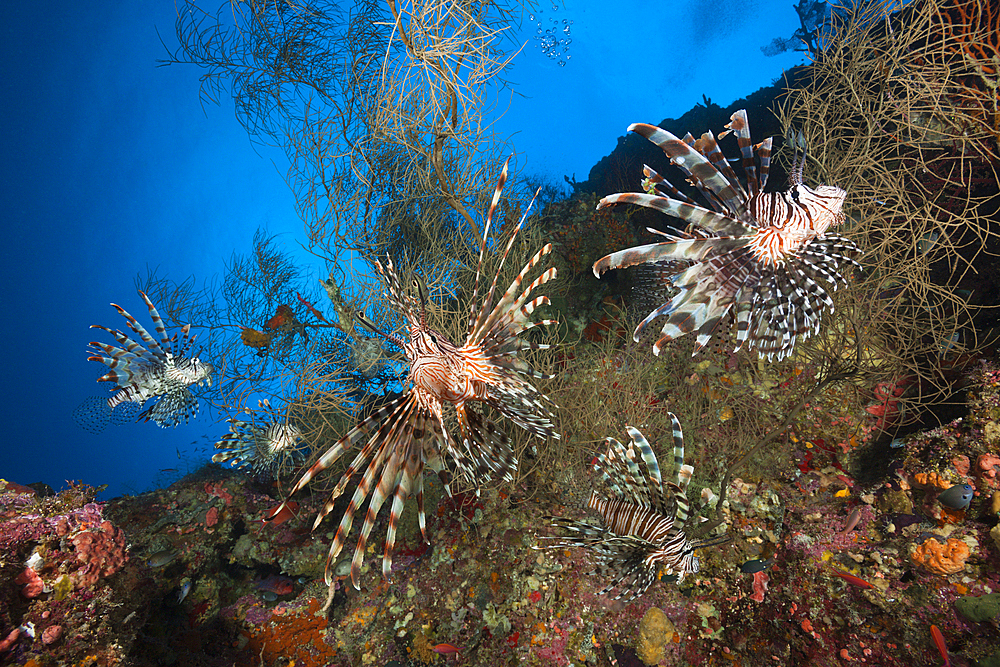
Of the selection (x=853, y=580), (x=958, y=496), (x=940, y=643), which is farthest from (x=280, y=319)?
(x=958, y=496)

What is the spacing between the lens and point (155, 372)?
5.61m

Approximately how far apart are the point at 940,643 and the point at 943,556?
0.60 meters

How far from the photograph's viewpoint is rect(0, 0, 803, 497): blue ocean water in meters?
28.8

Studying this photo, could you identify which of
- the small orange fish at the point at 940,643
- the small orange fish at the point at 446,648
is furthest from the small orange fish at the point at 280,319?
the small orange fish at the point at 940,643

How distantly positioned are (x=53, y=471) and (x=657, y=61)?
84.1 m

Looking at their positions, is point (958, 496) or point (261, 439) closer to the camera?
point (958, 496)

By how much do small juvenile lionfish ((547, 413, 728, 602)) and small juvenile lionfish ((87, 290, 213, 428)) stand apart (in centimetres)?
613

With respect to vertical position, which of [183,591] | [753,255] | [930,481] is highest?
[753,255]

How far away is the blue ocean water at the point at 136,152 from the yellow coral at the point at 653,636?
2453 cm

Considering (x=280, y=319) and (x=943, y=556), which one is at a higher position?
(x=280, y=319)

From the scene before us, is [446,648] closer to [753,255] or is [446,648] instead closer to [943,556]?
[943,556]

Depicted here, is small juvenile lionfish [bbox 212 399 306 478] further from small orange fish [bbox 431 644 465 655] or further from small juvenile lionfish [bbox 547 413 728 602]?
small juvenile lionfish [bbox 547 413 728 602]

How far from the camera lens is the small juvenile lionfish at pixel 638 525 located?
7.80 feet

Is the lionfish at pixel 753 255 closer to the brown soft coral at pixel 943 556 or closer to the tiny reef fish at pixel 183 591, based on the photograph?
the brown soft coral at pixel 943 556
